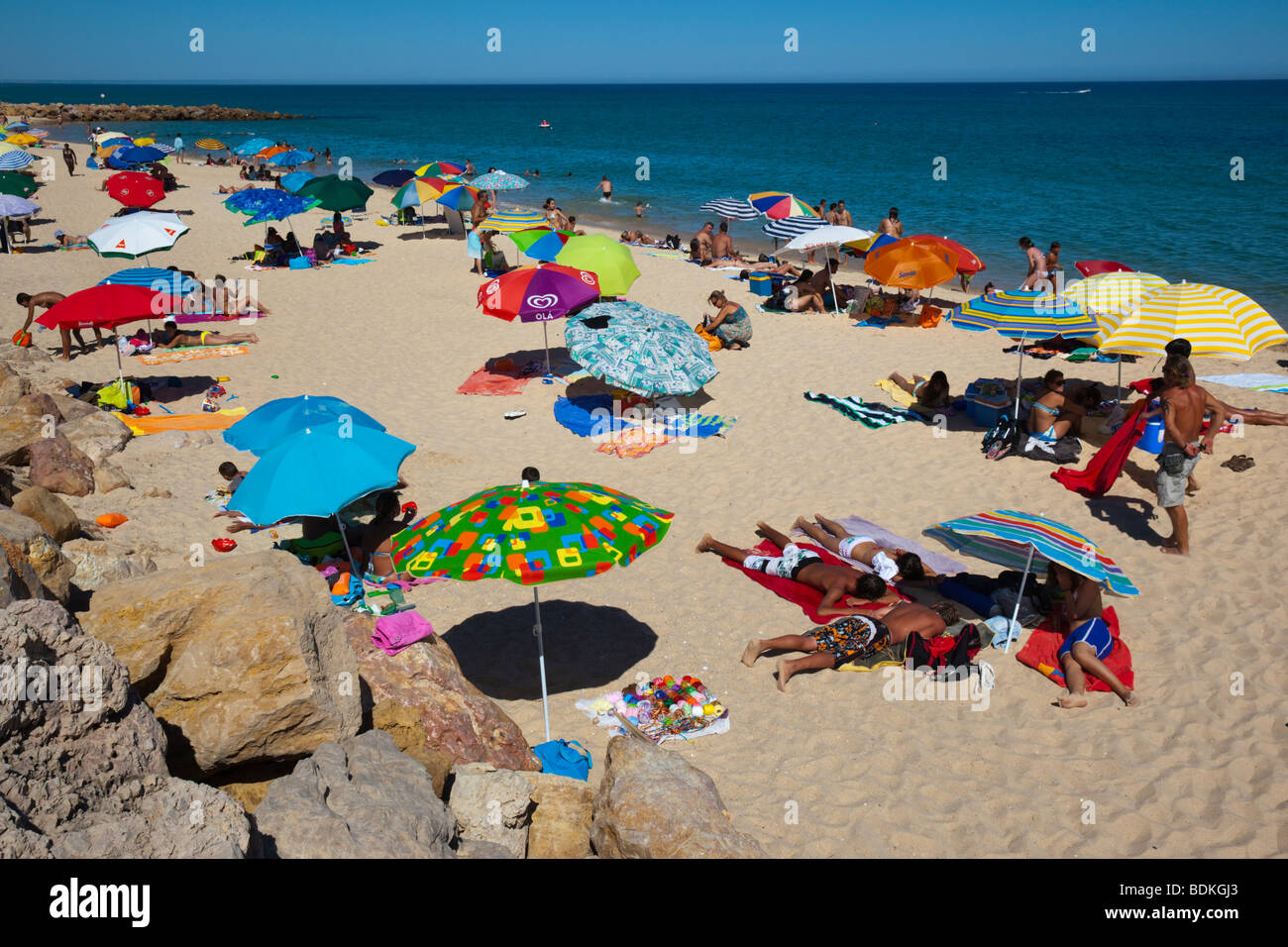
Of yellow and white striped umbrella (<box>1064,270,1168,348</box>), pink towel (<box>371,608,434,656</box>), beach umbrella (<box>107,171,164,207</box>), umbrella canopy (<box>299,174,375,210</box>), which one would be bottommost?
pink towel (<box>371,608,434,656</box>)

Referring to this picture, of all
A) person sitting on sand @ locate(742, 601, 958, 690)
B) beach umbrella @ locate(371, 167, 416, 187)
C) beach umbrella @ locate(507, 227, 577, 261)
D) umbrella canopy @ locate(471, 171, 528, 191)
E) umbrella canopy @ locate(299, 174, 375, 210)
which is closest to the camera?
person sitting on sand @ locate(742, 601, 958, 690)

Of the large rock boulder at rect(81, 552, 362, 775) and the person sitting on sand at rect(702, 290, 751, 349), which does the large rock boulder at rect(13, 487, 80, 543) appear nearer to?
the large rock boulder at rect(81, 552, 362, 775)

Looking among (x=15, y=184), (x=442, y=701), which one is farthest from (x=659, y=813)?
(x=15, y=184)

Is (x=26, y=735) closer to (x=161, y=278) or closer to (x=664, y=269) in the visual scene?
(x=161, y=278)

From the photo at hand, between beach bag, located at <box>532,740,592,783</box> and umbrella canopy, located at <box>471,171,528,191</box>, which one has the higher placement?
umbrella canopy, located at <box>471,171,528,191</box>

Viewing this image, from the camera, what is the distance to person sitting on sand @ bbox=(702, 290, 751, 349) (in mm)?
14406

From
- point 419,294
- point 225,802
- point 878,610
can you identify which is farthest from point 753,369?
point 225,802

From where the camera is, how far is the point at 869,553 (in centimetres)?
792

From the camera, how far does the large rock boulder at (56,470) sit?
355 inches

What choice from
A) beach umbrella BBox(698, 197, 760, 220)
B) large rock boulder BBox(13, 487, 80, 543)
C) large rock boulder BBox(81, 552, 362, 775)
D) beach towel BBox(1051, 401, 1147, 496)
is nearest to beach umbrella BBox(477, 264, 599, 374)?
large rock boulder BBox(13, 487, 80, 543)

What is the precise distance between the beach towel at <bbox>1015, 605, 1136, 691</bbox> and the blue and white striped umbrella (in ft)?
37.9

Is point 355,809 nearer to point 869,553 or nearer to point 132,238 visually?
point 869,553

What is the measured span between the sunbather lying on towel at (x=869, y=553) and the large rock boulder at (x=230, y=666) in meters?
4.73
